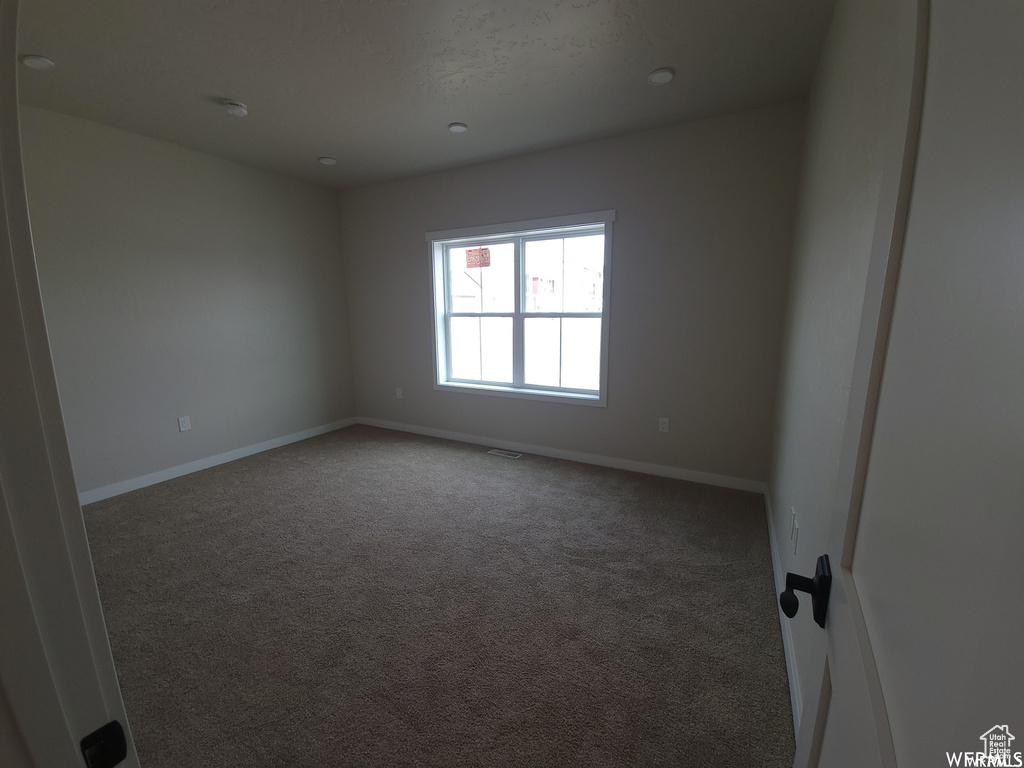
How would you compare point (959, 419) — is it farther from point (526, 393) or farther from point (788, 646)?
point (526, 393)

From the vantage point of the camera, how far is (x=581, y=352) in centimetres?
368

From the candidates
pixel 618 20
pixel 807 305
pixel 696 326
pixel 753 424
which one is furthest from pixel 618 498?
pixel 618 20

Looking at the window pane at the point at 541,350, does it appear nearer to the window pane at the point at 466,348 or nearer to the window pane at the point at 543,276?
the window pane at the point at 543,276

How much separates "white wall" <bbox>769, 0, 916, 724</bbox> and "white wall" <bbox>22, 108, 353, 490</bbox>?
169 inches

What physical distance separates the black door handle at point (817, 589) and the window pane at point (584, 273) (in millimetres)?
2915

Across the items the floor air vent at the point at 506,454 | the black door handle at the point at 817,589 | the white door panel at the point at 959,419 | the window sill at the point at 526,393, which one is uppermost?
the white door panel at the point at 959,419

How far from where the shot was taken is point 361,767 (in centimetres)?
128

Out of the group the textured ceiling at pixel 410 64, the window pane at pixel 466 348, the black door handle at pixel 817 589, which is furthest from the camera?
the window pane at pixel 466 348

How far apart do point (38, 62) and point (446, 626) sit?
3.50 meters

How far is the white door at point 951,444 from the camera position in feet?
0.95

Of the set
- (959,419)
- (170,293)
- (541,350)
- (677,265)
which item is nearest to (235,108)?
(170,293)

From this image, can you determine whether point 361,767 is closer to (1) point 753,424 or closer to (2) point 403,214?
(1) point 753,424

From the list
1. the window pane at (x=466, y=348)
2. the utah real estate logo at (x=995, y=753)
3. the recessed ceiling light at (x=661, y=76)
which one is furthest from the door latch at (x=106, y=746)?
the window pane at (x=466, y=348)

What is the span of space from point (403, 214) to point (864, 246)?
400 cm
